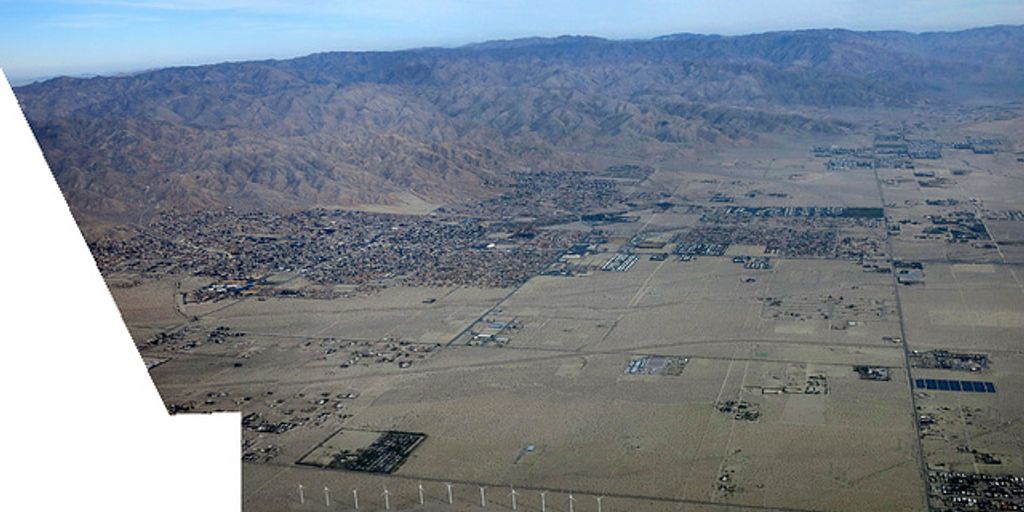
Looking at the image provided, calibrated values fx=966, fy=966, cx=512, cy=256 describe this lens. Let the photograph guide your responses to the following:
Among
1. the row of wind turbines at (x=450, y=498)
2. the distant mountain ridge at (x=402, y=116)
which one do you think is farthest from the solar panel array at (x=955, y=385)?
the distant mountain ridge at (x=402, y=116)

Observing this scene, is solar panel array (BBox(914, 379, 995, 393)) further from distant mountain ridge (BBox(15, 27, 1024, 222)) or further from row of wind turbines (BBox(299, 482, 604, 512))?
distant mountain ridge (BBox(15, 27, 1024, 222))

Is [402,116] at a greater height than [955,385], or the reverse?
[402,116]

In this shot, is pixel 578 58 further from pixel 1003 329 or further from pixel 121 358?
pixel 121 358

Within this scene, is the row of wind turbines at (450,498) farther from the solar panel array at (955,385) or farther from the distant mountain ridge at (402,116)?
the distant mountain ridge at (402,116)

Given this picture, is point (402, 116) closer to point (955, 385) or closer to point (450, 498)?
point (955, 385)

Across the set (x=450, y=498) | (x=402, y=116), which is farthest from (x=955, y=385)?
(x=402, y=116)
